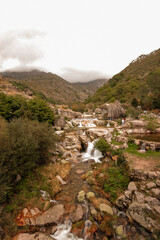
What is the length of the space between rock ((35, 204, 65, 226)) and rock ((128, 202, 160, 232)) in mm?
5066

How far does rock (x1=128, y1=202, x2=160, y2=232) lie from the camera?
6.59 m

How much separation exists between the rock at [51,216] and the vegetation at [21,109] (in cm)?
1729

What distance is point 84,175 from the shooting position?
42.0ft

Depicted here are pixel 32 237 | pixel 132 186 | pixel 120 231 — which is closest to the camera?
pixel 32 237

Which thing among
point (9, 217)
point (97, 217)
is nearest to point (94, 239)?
point (97, 217)

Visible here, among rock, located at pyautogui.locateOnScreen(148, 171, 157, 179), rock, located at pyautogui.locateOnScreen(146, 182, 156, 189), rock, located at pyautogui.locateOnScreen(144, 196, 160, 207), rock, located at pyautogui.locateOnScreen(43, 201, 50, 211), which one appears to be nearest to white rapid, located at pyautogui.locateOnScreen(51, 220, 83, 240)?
rock, located at pyautogui.locateOnScreen(43, 201, 50, 211)

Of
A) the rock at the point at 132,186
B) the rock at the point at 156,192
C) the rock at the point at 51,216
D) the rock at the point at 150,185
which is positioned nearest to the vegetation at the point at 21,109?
the rock at the point at 51,216

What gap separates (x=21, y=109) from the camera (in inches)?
889

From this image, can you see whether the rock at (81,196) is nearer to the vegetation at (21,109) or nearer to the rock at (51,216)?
the rock at (51,216)

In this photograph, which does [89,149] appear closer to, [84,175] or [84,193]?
[84,175]

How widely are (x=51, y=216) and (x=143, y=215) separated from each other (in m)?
6.29

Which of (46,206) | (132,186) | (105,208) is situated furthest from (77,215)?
(132,186)

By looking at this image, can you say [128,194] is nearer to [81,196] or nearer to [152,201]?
[152,201]

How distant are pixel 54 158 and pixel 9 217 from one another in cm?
858
